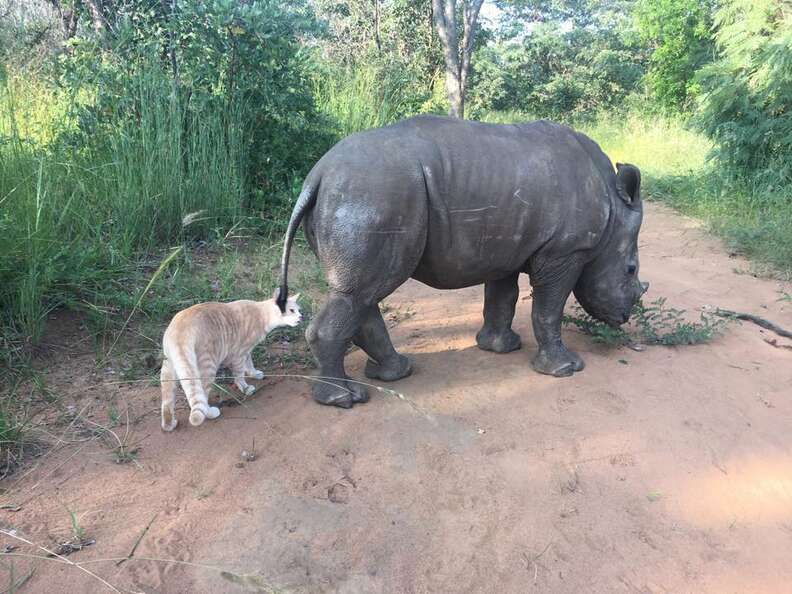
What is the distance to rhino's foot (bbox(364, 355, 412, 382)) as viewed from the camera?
384cm

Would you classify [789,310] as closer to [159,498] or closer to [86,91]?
[159,498]

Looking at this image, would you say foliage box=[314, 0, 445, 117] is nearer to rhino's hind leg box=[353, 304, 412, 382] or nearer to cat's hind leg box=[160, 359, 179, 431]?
rhino's hind leg box=[353, 304, 412, 382]

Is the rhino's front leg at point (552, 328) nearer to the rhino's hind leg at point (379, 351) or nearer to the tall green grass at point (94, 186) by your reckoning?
the rhino's hind leg at point (379, 351)

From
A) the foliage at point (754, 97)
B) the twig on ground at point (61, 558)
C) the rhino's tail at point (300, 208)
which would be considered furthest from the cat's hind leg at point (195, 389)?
the foliage at point (754, 97)

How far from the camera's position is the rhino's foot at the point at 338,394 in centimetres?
349

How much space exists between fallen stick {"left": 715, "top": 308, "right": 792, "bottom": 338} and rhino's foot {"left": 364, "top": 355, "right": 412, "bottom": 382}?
2.83 metres

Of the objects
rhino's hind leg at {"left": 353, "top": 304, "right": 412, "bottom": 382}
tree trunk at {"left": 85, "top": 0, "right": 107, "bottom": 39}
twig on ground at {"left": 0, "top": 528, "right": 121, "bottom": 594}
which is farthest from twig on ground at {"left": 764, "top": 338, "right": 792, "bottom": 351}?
tree trunk at {"left": 85, "top": 0, "right": 107, "bottom": 39}

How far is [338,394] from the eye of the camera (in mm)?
3484

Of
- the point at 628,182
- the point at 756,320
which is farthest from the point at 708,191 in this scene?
the point at 628,182

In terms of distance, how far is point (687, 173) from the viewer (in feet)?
35.9

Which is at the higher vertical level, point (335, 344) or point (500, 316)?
point (335, 344)

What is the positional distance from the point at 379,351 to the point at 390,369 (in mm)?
143

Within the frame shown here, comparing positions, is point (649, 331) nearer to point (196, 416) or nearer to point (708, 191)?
point (196, 416)

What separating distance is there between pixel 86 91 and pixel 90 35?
27.2 inches
